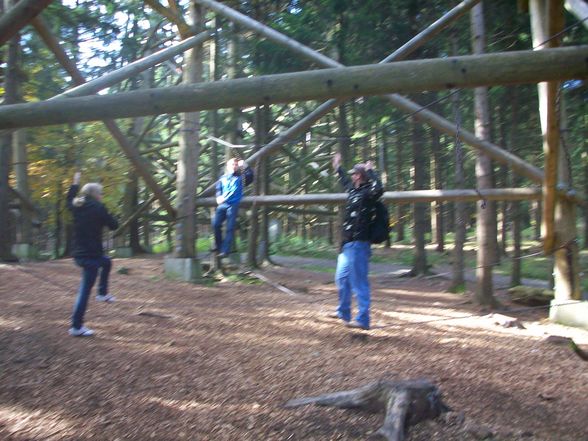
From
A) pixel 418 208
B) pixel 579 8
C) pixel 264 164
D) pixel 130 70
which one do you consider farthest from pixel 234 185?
pixel 418 208

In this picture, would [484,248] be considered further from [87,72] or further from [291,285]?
[87,72]

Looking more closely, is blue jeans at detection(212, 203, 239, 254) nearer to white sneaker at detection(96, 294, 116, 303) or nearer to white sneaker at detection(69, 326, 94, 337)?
white sneaker at detection(96, 294, 116, 303)

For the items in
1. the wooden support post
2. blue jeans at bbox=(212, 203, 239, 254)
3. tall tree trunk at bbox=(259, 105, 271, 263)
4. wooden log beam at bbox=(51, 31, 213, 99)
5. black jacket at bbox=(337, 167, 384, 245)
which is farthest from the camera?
tall tree trunk at bbox=(259, 105, 271, 263)

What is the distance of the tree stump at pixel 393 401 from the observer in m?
4.28

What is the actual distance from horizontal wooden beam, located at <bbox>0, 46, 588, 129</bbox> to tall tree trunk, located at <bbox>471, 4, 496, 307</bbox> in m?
6.12

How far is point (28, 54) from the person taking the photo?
1662 centimetres

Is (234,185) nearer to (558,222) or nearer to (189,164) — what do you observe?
(189,164)

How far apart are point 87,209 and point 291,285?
6.08 m

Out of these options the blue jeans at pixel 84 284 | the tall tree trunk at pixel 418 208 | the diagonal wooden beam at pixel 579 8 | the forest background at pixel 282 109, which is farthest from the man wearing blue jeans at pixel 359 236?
the tall tree trunk at pixel 418 208

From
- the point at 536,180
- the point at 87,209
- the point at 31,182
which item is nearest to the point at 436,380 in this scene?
the point at 87,209

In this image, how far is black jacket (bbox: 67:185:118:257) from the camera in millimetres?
6387

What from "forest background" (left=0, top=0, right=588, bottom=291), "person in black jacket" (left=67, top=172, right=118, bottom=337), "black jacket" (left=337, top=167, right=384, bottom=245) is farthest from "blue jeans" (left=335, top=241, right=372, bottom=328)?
"forest background" (left=0, top=0, right=588, bottom=291)

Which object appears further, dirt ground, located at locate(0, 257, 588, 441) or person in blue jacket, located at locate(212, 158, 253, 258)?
person in blue jacket, located at locate(212, 158, 253, 258)

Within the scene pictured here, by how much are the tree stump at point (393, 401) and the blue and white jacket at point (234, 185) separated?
5814 millimetres
